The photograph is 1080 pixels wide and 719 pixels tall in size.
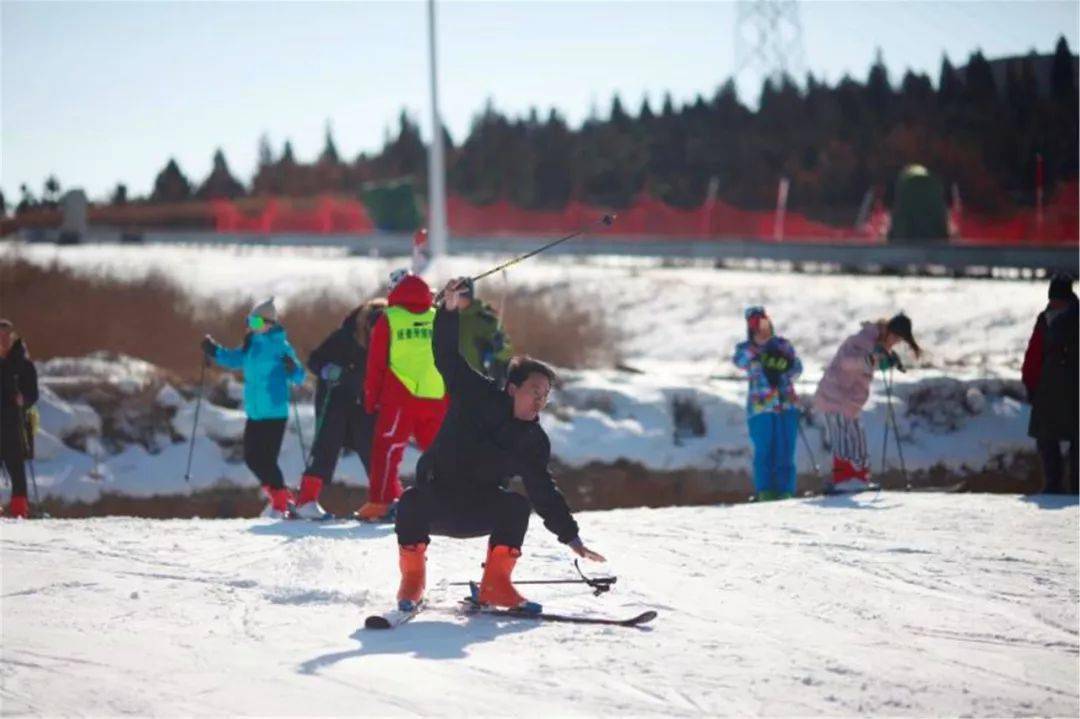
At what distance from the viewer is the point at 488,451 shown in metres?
8.28

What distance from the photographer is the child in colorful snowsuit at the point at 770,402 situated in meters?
13.9

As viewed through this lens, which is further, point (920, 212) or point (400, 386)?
point (920, 212)

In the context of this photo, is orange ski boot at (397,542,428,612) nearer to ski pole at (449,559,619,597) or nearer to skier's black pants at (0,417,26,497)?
ski pole at (449,559,619,597)

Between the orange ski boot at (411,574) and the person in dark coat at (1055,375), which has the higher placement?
the person in dark coat at (1055,375)

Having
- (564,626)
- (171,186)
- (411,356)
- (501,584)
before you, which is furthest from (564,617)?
(171,186)

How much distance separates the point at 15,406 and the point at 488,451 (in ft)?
21.3

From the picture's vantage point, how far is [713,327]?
91.0 ft

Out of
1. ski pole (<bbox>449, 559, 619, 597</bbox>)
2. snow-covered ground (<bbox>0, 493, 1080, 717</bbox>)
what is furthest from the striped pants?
ski pole (<bbox>449, 559, 619, 597</bbox>)

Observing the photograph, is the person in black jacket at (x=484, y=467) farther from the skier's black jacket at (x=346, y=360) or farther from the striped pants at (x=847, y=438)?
the striped pants at (x=847, y=438)

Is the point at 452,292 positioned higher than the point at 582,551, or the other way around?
the point at 452,292

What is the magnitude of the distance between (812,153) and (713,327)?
3583cm

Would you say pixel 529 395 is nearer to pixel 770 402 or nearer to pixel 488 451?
pixel 488 451

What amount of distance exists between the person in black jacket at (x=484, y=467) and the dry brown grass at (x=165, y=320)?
13074mm

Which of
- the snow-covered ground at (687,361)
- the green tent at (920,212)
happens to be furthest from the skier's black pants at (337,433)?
the green tent at (920,212)
